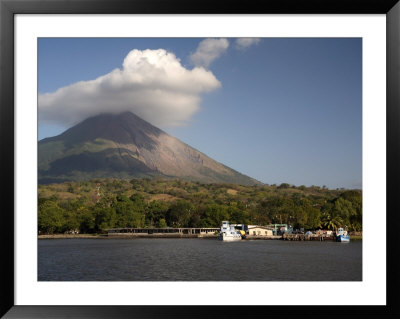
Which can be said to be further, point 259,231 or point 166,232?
point 166,232

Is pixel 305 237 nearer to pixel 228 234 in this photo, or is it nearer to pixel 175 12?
pixel 228 234

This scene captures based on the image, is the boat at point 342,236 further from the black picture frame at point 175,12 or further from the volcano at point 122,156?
the black picture frame at point 175,12

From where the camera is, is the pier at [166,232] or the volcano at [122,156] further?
the volcano at [122,156]

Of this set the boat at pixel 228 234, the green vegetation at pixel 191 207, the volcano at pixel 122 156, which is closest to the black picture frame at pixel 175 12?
the boat at pixel 228 234

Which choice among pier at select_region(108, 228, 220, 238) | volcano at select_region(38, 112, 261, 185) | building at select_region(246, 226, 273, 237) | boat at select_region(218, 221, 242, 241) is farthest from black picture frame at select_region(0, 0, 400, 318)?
volcano at select_region(38, 112, 261, 185)

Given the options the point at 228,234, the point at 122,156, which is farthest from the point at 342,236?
the point at 122,156
